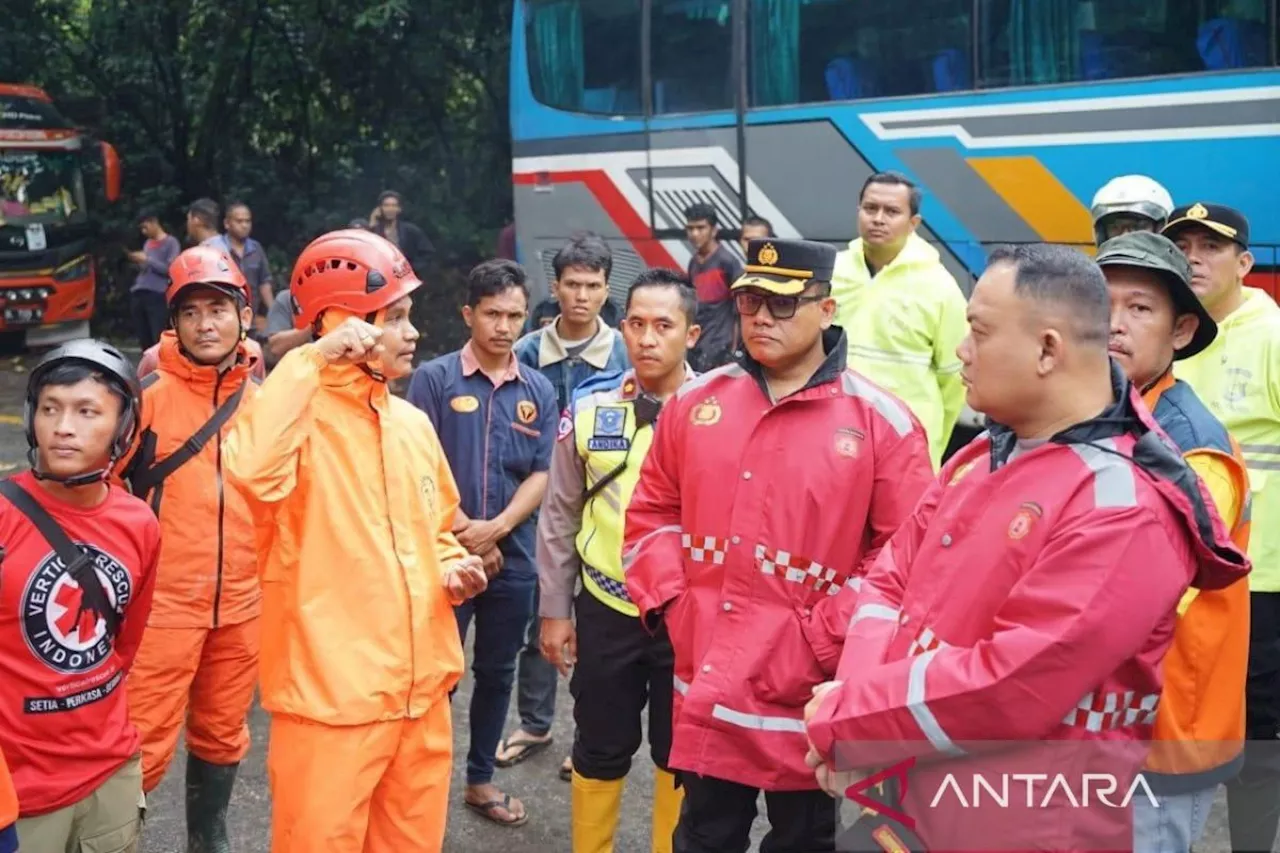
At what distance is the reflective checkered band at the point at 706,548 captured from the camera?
3.16 metres

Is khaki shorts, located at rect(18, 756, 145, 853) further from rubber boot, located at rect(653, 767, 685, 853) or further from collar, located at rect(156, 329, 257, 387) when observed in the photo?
rubber boot, located at rect(653, 767, 685, 853)

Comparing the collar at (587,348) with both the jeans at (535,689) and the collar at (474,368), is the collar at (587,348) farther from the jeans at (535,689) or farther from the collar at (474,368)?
the jeans at (535,689)

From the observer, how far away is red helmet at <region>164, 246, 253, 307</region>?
4.07 metres

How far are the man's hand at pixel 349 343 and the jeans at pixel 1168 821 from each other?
1994 mm

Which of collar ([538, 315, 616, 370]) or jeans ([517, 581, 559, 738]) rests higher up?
collar ([538, 315, 616, 370])

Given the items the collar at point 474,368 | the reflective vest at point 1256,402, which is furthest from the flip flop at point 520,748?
the reflective vest at point 1256,402

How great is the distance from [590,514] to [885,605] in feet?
5.99

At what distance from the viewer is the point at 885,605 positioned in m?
2.41

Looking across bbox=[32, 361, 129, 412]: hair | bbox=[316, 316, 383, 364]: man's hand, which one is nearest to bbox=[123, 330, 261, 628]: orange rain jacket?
bbox=[32, 361, 129, 412]: hair

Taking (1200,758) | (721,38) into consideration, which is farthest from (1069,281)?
(721,38)

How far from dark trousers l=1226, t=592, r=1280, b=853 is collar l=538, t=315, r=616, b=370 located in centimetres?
250

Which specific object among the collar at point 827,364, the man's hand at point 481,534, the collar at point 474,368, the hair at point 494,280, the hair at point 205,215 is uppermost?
the hair at point 205,215

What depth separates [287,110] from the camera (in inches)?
734

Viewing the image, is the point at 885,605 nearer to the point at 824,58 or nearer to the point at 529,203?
the point at 824,58
